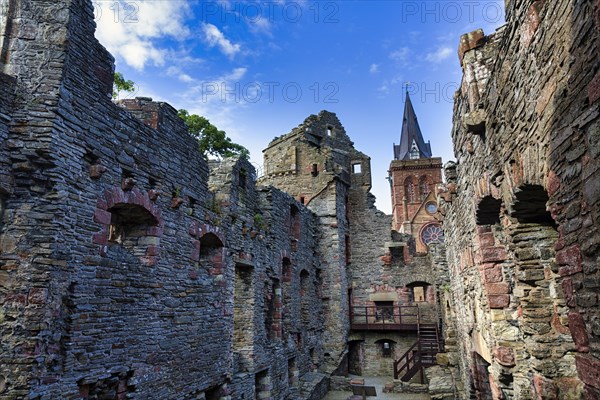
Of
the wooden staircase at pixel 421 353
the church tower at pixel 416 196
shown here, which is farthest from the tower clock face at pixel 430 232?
the wooden staircase at pixel 421 353

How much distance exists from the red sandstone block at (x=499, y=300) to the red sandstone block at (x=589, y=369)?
3.01m

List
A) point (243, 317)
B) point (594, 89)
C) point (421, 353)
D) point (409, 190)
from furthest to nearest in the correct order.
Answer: point (409, 190)
point (421, 353)
point (243, 317)
point (594, 89)

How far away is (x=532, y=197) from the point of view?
4.62 metres

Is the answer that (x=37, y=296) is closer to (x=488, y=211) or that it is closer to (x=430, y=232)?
(x=488, y=211)

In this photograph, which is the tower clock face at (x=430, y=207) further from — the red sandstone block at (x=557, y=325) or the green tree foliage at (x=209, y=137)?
the red sandstone block at (x=557, y=325)

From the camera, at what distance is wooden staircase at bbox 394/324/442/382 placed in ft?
57.6

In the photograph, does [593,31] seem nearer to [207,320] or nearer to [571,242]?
[571,242]

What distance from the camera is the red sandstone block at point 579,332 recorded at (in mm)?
3191

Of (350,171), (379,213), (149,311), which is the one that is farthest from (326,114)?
(149,311)

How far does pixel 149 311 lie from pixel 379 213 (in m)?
16.3

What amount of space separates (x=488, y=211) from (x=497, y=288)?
116 cm

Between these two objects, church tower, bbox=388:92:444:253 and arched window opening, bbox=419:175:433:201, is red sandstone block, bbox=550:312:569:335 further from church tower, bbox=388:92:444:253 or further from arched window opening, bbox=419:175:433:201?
arched window opening, bbox=419:175:433:201

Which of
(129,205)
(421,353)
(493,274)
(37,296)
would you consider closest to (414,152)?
(421,353)

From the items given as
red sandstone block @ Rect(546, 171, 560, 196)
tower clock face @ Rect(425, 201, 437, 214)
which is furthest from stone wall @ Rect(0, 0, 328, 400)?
tower clock face @ Rect(425, 201, 437, 214)
